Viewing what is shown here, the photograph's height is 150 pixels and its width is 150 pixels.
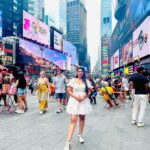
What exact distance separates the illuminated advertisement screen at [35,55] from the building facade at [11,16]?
37230 millimetres

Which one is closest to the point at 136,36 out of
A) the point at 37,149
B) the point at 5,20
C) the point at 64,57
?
the point at 64,57

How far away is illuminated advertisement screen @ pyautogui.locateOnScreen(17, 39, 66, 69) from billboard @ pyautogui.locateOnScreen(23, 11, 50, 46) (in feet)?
5.20

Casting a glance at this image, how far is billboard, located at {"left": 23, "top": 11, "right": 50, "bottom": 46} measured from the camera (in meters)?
58.5

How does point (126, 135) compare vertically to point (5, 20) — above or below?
below

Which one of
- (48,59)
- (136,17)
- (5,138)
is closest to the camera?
(5,138)

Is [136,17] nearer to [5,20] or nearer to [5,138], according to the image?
[5,138]

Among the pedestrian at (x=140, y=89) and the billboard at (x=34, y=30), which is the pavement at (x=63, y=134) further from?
the billboard at (x=34, y=30)

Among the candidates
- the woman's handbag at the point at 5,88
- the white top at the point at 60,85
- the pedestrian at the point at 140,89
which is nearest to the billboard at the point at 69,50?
the white top at the point at 60,85

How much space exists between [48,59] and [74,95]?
66.5 metres

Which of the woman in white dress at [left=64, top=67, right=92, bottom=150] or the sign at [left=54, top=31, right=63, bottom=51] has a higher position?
the sign at [left=54, top=31, right=63, bottom=51]

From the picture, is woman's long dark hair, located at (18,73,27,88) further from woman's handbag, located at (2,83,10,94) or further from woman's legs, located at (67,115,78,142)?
woman's legs, located at (67,115,78,142)

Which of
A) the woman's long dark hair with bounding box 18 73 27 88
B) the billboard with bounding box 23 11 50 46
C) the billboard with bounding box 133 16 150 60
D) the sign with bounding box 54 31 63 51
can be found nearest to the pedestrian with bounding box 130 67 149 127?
the woman's long dark hair with bounding box 18 73 27 88

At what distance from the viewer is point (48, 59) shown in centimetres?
7212

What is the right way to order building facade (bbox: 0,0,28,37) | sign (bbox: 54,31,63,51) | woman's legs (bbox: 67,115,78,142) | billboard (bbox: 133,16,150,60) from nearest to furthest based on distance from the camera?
woman's legs (bbox: 67,115,78,142), billboard (bbox: 133,16,150,60), sign (bbox: 54,31,63,51), building facade (bbox: 0,0,28,37)
